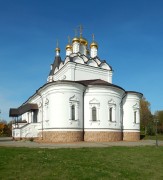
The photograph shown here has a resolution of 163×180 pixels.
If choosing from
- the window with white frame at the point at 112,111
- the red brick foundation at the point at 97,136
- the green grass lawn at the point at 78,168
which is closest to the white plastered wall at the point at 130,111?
the window with white frame at the point at 112,111

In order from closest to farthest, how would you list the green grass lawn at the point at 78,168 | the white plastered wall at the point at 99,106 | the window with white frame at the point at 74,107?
the green grass lawn at the point at 78,168
the window with white frame at the point at 74,107
the white plastered wall at the point at 99,106

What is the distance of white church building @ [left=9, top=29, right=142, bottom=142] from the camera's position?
25203 mm

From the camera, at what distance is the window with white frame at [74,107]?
2556 cm

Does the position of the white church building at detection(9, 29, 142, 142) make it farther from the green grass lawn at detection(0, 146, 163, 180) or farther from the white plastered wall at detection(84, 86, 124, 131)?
the green grass lawn at detection(0, 146, 163, 180)

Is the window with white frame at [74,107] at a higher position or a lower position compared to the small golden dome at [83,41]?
lower

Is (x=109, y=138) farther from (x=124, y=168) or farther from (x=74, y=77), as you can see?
(x=124, y=168)

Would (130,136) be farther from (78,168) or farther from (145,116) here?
(145,116)

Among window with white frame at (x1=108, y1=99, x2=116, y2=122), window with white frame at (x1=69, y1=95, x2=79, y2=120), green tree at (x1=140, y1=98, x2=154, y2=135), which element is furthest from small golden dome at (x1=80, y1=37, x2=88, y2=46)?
green tree at (x1=140, y1=98, x2=154, y2=135)

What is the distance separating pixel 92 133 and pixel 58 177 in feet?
57.0

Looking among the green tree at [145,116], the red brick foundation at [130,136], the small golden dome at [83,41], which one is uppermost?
the small golden dome at [83,41]

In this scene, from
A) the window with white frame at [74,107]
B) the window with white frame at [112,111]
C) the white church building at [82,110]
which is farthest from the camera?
the window with white frame at [112,111]

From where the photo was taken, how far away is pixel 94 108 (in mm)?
26875

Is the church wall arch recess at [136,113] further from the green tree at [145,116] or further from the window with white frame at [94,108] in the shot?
the green tree at [145,116]

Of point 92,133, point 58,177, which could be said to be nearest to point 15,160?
point 58,177
